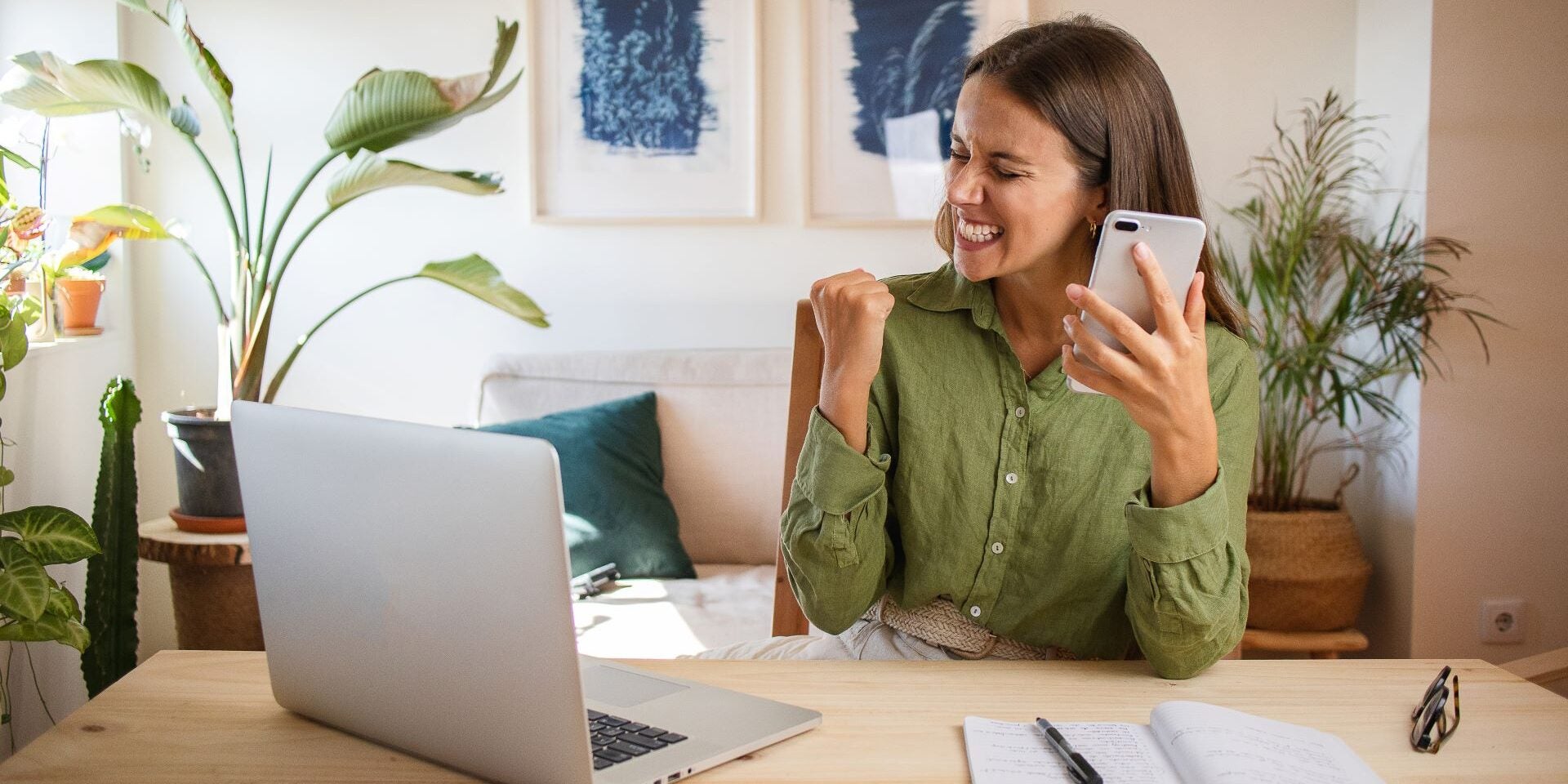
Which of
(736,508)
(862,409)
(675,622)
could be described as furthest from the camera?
(736,508)

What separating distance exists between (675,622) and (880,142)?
136 cm

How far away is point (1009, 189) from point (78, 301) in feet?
7.39

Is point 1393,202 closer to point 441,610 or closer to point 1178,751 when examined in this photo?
point 1178,751

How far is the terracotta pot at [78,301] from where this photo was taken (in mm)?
2781

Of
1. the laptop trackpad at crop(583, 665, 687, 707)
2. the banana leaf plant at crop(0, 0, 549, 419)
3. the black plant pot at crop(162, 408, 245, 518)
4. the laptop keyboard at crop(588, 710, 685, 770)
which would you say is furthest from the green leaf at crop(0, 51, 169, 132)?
the laptop keyboard at crop(588, 710, 685, 770)

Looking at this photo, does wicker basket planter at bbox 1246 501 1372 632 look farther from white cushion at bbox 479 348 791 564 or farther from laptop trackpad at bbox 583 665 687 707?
laptop trackpad at bbox 583 665 687 707

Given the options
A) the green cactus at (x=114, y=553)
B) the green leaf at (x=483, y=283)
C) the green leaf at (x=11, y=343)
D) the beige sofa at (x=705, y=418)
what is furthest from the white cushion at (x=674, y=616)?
the green leaf at (x=11, y=343)

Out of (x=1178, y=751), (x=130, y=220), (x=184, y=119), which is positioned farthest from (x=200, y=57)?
(x=1178, y=751)

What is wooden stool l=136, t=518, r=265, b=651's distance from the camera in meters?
2.54

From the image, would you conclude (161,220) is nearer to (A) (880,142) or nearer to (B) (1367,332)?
(A) (880,142)

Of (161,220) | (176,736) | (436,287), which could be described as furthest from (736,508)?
(176,736)

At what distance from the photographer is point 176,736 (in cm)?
101

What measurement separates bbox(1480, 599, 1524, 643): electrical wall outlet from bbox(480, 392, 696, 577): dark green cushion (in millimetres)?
1810

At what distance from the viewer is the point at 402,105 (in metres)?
2.48
